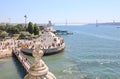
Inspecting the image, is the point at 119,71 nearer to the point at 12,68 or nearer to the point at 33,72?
the point at 12,68

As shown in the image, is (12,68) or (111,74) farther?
(12,68)

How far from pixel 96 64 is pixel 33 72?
1047 inches

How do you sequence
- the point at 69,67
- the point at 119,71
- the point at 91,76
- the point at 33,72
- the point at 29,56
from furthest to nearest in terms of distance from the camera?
the point at 29,56
the point at 69,67
the point at 119,71
the point at 91,76
the point at 33,72

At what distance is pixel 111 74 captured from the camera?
2442 centimetres

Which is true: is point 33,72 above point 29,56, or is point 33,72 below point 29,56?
above

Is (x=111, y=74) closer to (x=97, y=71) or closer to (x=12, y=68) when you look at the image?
(x=97, y=71)

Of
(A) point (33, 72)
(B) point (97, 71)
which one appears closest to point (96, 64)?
(B) point (97, 71)

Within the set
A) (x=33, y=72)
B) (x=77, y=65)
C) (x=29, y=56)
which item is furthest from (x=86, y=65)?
(x=33, y=72)

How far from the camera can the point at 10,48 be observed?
1469 inches

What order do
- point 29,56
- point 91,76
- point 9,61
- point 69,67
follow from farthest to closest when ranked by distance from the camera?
point 29,56
point 9,61
point 69,67
point 91,76

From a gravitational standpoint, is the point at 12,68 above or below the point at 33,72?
below

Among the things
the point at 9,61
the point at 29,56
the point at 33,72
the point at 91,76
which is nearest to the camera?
the point at 33,72

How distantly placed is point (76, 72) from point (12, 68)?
873cm

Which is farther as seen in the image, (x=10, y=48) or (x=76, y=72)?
(x=10, y=48)
